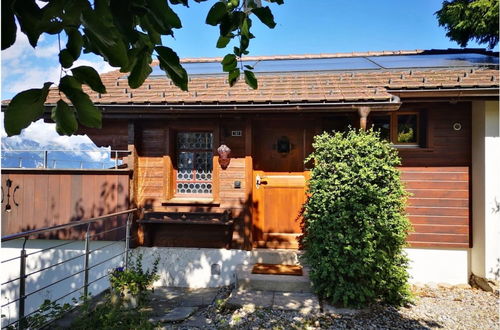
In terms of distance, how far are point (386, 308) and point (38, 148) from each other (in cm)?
638

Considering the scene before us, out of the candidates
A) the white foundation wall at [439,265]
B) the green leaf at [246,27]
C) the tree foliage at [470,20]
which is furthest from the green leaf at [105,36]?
the tree foliage at [470,20]

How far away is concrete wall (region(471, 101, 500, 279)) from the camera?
5.01 m

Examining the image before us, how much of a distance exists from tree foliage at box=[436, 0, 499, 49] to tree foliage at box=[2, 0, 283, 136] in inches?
315

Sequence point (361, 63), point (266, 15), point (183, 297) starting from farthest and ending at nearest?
point (361, 63), point (183, 297), point (266, 15)

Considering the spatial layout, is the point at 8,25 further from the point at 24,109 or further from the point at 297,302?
the point at 297,302

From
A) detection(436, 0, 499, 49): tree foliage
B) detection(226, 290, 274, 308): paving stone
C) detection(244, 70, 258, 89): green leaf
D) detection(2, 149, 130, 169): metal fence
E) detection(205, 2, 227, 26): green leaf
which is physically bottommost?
detection(226, 290, 274, 308): paving stone

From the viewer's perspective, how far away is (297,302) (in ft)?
13.8

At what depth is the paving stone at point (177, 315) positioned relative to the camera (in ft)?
12.7

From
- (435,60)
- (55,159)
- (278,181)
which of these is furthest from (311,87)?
(55,159)

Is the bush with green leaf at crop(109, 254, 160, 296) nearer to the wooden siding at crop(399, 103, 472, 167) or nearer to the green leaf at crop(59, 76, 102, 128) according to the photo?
the green leaf at crop(59, 76, 102, 128)

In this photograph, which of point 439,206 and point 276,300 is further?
point 439,206

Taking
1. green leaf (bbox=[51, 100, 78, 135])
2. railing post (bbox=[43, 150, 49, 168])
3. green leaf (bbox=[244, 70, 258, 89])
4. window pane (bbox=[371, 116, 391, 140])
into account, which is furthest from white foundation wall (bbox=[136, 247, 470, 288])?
green leaf (bbox=[51, 100, 78, 135])

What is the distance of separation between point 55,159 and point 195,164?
2564 millimetres

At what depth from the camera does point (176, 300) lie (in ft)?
15.8
